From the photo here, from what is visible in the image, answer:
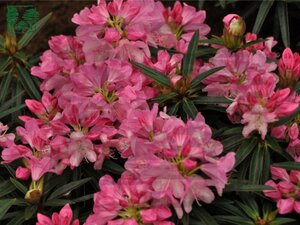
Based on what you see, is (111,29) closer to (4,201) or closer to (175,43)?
(175,43)

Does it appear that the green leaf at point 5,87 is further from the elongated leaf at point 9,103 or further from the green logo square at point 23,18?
the green logo square at point 23,18

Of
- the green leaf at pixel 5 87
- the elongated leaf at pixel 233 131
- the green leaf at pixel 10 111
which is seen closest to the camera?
the elongated leaf at pixel 233 131

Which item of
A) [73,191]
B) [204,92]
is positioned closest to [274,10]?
[204,92]

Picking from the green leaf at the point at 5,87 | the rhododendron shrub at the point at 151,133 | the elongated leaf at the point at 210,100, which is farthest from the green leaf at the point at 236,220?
the green leaf at the point at 5,87

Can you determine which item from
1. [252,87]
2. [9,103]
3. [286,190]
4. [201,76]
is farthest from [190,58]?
[9,103]

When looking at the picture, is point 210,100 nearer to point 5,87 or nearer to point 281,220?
point 281,220

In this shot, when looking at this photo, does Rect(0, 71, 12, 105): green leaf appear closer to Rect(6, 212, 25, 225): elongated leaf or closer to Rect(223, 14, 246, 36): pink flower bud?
Rect(6, 212, 25, 225): elongated leaf
